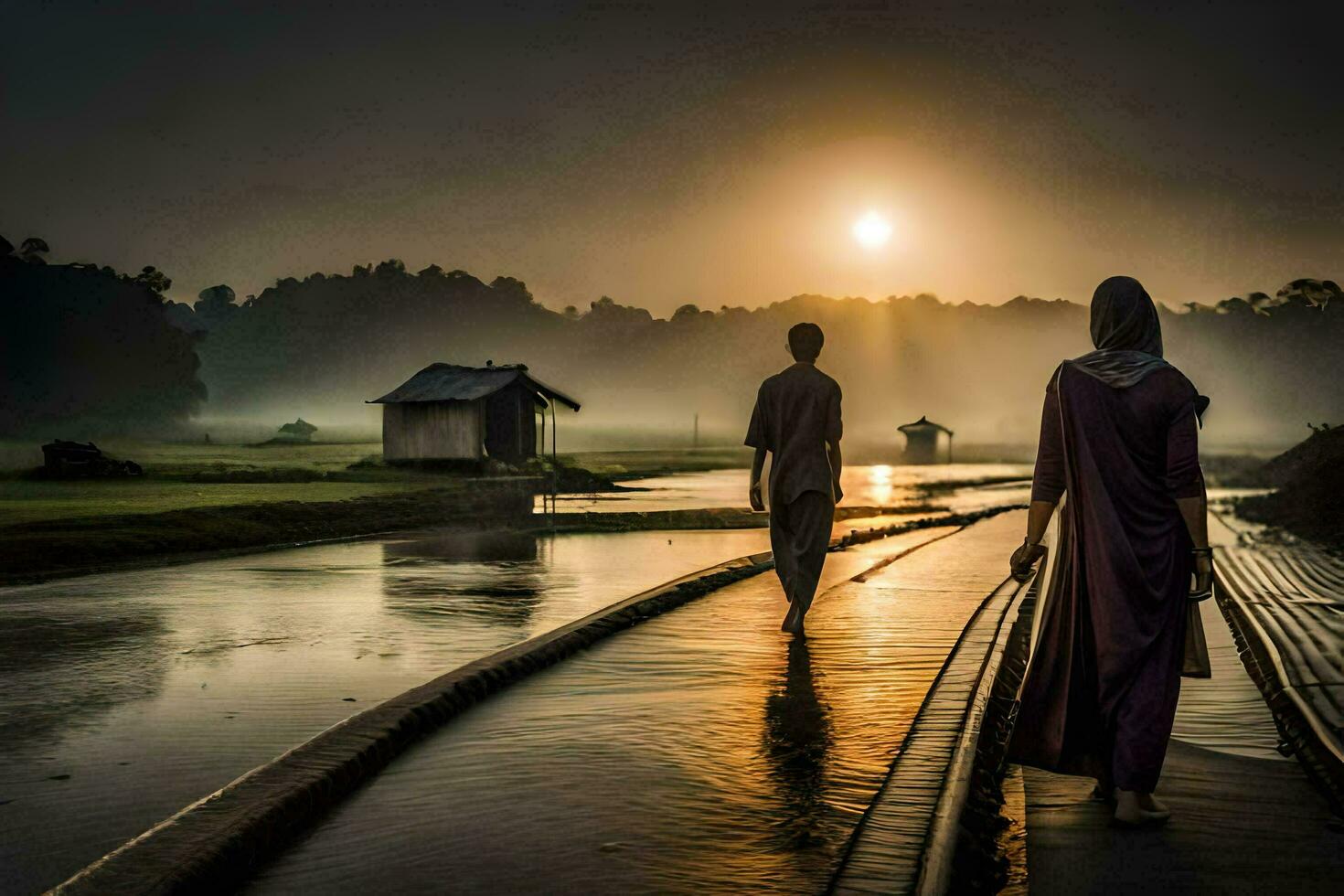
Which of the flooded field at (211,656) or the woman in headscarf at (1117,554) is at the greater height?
the woman in headscarf at (1117,554)

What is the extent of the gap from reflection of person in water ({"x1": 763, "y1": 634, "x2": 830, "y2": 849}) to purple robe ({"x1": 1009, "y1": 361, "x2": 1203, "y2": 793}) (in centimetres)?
87

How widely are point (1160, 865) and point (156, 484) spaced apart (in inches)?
1875

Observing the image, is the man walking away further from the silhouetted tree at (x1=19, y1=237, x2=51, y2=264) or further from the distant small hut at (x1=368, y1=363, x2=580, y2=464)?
the silhouetted tree at (x1=19, y1=237, x2=51, y2=264)

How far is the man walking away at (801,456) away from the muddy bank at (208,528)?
359 inches

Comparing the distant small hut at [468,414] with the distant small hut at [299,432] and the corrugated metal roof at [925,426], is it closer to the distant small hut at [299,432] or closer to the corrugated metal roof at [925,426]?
the distant small hut at [299,432]

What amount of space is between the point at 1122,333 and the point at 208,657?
6.35 meters

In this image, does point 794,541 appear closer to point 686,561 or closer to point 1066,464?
point 1066,464

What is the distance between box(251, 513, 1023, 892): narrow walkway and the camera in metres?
4.71

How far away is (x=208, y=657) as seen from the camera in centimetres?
963

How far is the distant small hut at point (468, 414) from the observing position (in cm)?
5388

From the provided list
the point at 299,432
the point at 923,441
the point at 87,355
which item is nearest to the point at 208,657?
the point at 87,355

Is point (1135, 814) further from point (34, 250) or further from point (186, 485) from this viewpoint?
point (34, 250)

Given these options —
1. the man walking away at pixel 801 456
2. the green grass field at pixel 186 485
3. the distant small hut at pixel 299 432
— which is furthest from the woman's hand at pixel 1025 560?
the distant small hut at pixel 299 432

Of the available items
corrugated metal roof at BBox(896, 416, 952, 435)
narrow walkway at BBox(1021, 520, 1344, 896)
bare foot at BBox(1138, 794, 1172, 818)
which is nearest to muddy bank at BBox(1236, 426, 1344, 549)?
narrow walkway at BBox(1021, 520, 1344, 896)
